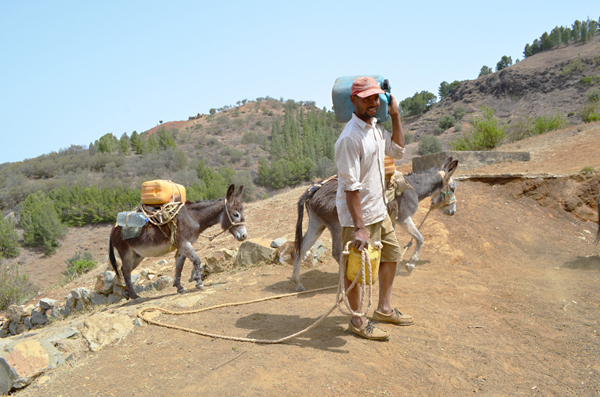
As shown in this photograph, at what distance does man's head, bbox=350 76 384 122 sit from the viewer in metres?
3.39

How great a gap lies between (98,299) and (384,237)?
833 centimetres

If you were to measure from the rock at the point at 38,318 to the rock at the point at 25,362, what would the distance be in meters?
7.76

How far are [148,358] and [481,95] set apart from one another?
65.7 metres

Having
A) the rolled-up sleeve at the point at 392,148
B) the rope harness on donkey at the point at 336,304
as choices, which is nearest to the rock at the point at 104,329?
the rope harness on donkey at the point at 336,304

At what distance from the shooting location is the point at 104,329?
437 centimetres

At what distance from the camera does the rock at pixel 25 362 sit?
3477 millimetres

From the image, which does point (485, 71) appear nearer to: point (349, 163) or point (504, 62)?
point (504, 62)

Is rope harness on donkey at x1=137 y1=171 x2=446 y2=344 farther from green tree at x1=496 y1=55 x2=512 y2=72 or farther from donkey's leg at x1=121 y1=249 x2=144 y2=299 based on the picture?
green tree at x1=496 y1=55 x2=512 y2=72

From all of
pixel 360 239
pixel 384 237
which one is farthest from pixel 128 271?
pixel 360 239

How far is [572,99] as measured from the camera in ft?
151

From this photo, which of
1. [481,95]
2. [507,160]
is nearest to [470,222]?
[507,160]

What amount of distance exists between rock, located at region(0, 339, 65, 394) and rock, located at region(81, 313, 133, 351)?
36 cm

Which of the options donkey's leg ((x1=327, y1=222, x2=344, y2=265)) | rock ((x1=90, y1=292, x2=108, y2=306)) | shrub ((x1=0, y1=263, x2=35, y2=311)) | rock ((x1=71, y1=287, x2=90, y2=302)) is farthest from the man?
shrub ((x1=0, y1=263, x2=35, y2=311))

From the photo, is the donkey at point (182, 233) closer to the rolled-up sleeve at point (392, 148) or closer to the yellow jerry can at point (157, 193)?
the yellow jerry can at point (157, 193)
